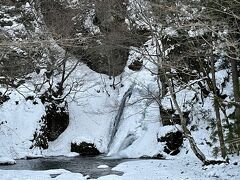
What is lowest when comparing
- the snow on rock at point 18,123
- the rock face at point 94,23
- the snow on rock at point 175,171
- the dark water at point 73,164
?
Result: the snow on rock at point 175,171

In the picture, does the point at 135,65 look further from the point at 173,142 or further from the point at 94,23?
the point at 173,142

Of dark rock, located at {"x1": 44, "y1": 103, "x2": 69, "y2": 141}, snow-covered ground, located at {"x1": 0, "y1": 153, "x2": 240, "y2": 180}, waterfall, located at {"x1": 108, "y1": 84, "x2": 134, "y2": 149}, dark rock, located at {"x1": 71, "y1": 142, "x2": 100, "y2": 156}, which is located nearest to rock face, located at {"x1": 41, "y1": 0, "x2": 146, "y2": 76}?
waterfall, located at {"x1": 108, "y1": 84, "x2": 134, "y2": 149}

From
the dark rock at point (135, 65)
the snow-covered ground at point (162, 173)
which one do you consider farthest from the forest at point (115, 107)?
the dark rock at point (135, 65)

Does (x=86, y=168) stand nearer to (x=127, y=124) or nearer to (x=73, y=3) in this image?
(x=127, y=124)

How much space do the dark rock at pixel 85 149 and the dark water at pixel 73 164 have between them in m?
1.23

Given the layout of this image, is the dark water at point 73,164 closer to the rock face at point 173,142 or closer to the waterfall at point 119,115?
the rock face at point 173,142

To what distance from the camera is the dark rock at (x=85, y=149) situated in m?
21.5

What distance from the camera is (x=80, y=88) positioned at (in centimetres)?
2539

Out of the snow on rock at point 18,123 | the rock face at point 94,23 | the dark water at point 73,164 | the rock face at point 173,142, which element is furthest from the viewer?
the rock face at point 94,23

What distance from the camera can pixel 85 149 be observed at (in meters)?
A: 21.5

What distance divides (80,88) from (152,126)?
6.15m

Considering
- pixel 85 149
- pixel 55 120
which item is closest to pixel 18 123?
pixel 55 120

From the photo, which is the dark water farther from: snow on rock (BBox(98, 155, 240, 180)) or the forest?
snow on rock (BBox(98, 155, 240, 180))

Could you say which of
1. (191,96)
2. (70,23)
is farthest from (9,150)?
(191,96)
